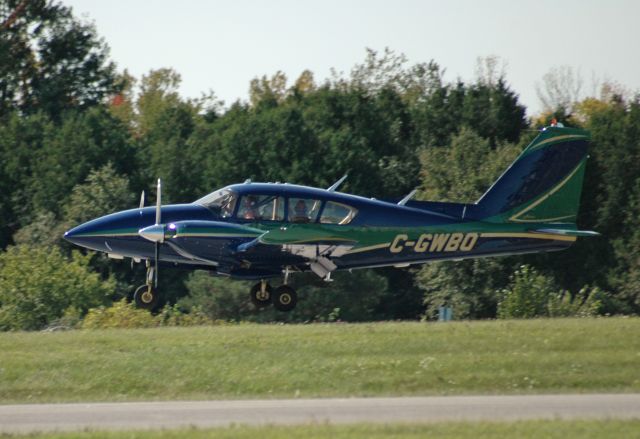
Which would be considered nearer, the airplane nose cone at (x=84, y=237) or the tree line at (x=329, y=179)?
the airplane nose cone at (x=84, y=237)

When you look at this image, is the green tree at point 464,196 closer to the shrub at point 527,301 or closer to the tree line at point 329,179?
the tree line at point 329,179

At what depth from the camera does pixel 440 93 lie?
67562mm

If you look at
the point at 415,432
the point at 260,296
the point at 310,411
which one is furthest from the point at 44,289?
the point at 415,432

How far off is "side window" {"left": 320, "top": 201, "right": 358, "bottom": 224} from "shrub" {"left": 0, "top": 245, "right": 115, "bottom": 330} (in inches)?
578

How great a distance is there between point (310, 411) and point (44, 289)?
25071mm

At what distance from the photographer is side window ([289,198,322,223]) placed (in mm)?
24859

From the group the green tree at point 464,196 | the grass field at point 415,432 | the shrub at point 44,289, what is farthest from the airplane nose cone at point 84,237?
the green tree at point 464,196

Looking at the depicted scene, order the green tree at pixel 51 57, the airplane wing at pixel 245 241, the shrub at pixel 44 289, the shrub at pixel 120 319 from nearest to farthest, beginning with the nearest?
the airplane wing at pixel 245 241
the shrub at pixel 120 319
the shrub at pixel 44 289
the green tree at pixel 51 57

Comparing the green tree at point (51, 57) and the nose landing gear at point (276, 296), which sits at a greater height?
the green tree at point (51, 57)

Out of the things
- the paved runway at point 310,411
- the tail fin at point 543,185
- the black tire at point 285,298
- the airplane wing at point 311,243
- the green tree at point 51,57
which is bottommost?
the paved runway at point 310,411

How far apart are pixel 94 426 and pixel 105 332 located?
7.45 m

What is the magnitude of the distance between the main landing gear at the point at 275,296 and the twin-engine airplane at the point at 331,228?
0.02m

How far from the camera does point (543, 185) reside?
2652 cm

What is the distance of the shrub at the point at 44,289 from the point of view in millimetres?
38688
